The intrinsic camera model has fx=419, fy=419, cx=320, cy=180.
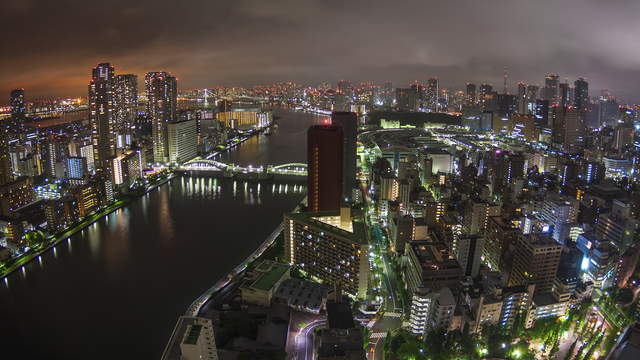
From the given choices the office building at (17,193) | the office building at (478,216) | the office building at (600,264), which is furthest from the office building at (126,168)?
the office building at (600,264)

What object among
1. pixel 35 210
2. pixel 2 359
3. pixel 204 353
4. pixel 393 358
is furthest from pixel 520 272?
pixel 35 210

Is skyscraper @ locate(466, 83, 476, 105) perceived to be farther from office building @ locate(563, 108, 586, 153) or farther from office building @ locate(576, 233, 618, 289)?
office building @ locate(576, 233, 618, 289)

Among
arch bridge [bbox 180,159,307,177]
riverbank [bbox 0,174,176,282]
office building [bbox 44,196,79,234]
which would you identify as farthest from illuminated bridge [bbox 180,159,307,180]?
office building [bbox 44,196,79,234]

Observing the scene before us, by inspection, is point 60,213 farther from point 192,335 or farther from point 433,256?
point 433,256

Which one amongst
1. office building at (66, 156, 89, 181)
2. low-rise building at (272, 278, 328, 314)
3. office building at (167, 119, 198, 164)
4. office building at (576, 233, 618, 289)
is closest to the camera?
low-rise building at (272, 278, 328, 314)

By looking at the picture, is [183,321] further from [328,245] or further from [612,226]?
[612,226]

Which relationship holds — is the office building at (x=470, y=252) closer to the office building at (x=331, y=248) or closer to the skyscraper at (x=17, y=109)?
the office building at (x=331, y=248)

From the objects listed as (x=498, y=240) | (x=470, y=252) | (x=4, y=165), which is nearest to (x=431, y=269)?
(x=470, y=252)

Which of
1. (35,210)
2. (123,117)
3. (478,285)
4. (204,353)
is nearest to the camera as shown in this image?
(204,353)
